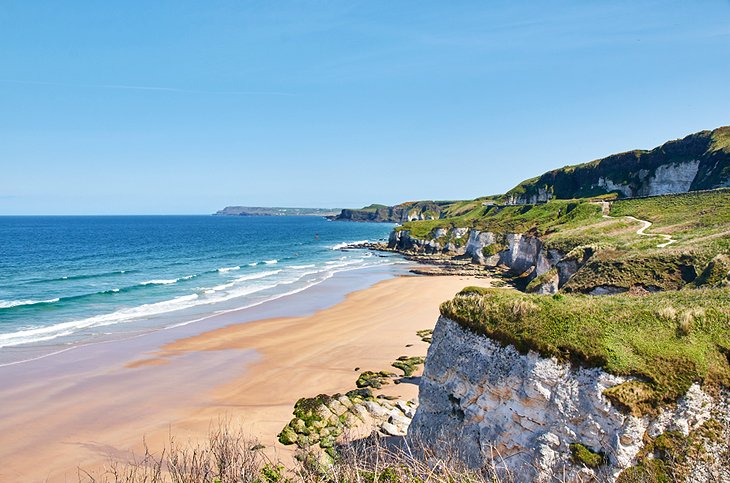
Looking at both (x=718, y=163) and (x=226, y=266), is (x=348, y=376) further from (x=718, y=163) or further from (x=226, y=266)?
(x=718, y=163)

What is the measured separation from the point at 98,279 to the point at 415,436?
57095 mm

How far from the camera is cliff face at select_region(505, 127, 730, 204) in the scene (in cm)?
6975

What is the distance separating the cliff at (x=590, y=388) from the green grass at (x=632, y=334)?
0.03 metres

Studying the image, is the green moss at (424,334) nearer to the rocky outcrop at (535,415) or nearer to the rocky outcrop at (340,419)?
the rocky outcrop at (340,419)

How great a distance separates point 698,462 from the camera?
10391 mm

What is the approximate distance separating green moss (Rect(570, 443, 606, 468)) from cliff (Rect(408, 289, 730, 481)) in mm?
23

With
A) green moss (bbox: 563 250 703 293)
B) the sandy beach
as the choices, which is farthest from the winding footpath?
the sandy beach

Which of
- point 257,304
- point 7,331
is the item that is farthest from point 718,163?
point 7,331

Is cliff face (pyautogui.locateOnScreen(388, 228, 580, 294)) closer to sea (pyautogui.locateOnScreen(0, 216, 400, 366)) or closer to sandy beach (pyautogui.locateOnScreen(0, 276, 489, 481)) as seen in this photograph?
sea (pyautogui.locateOnScreen(0, 216, 400, 366))

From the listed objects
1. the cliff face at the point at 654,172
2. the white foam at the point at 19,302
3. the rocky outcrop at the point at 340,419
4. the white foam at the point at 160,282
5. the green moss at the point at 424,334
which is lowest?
the green moss at the point at 424,334

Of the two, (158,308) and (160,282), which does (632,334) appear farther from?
(160,282)

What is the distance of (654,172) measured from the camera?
8450 cm

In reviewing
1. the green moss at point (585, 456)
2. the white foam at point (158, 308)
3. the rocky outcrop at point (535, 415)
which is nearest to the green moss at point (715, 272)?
the rocky outcrop at point (535, 415)

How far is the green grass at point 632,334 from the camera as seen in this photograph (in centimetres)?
1091
